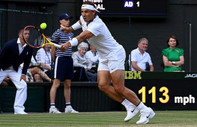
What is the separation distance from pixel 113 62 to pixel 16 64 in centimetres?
407

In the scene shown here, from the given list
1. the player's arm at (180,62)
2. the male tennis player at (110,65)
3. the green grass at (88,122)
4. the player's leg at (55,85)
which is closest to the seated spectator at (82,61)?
the player's leg at (55,85)

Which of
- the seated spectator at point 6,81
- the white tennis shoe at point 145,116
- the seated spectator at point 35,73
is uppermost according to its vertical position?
the seated spectator at point 35,73

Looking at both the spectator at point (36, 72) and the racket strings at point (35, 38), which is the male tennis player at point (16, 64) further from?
the racket strings at point (35, 38)

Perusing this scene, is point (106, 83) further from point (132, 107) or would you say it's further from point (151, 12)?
point (151, 12)

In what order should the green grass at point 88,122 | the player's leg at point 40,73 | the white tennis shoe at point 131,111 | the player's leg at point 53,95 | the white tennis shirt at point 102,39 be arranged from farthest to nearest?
the player's leg at point 40,73 → the player's leg at point 53,95 → the white tennis shoe at point 131,111 → the white tennis shirt at point 102,39 → the green grass at point 88,122

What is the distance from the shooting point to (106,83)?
993 cm

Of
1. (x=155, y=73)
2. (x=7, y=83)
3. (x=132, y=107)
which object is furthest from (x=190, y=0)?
(x=132, y=107)

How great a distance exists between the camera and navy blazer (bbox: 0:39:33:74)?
1306cm

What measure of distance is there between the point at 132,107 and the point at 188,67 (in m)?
8.28

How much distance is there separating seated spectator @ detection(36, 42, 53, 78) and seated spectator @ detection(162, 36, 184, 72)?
2.94 metres

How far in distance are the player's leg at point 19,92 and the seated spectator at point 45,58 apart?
4.89 feet

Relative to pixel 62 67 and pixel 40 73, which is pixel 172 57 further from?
pixel 40 73

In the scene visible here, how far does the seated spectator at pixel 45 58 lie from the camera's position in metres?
14.6

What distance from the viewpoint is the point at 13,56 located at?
517 inches
